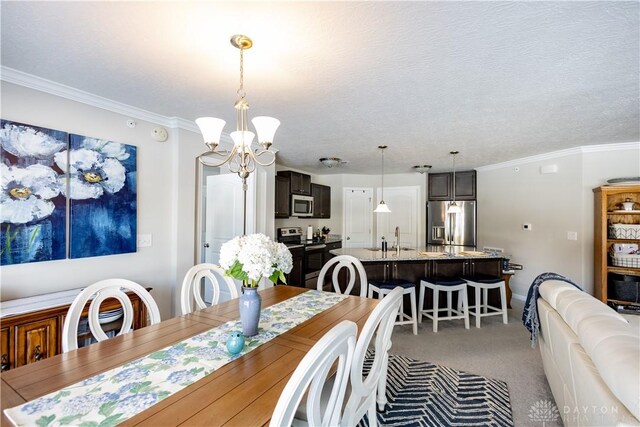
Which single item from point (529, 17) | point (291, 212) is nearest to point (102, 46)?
point (529, 17)

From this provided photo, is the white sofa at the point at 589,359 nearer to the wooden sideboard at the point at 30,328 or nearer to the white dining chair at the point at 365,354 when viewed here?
the white dining chair at the point at 365,354

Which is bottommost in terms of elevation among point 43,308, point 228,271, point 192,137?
point 43,308

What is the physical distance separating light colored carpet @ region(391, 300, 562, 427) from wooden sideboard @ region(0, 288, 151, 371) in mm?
2784

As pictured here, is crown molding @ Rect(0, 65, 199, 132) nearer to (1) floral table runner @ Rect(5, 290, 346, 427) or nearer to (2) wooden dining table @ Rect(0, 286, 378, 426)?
(2) wooden dining table @ Rect(0, 286, 378, 426)

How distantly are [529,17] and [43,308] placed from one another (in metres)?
3.29

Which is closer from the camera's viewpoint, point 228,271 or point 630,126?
point 228,271

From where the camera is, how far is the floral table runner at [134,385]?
86 centimetres

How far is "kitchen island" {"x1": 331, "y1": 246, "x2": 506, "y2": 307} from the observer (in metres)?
3.57

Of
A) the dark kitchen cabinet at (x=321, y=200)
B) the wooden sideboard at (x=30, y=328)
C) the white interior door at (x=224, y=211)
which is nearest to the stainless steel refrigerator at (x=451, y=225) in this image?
the dark kitchen cabinet at (x=321, y=200)

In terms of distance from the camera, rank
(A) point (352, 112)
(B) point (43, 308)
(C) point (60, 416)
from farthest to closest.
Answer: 1. (A) point (352, 112)
2. (B) point (43, 308)
3. (C) point (60, 416)

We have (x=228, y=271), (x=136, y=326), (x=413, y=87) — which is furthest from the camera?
(x=136, y=326)

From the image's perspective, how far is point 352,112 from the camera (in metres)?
2.62

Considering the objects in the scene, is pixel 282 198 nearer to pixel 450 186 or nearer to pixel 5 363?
pixel 450 186

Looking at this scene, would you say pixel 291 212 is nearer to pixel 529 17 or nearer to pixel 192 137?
pixel 192 137
